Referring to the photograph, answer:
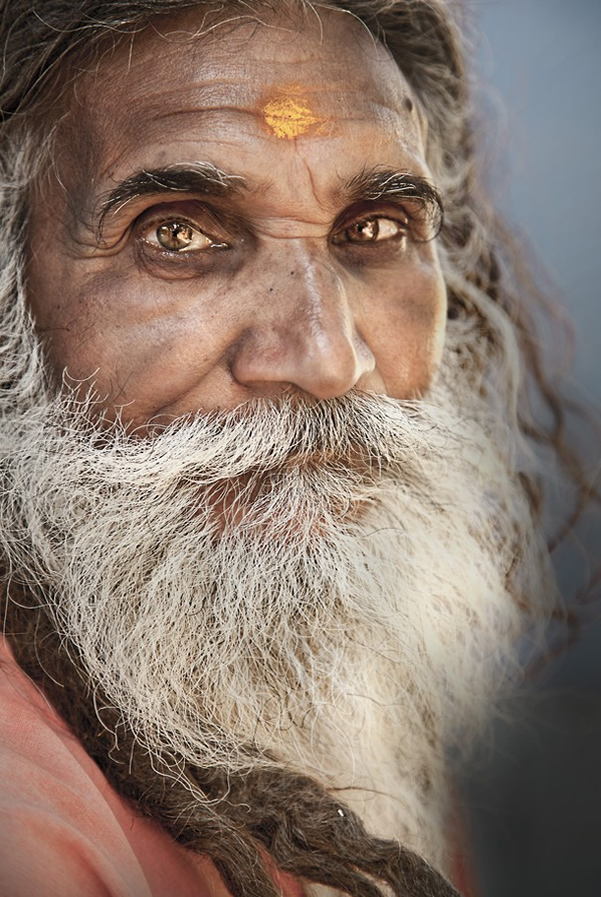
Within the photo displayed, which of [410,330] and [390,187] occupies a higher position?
Result: [390,187]

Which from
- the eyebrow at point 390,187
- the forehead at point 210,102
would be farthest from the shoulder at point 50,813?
the eyebrow at point 390,187

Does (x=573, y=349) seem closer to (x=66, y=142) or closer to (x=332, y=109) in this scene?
(x=332, y=109)

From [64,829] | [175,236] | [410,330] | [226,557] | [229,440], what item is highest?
[175,236]

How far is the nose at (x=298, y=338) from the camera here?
1350mm

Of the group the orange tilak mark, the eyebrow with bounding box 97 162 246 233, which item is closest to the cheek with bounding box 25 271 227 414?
the eyebrow with bounding box 97 162 246 233

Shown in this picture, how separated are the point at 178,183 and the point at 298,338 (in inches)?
Result: 10.7

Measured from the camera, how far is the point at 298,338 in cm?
135

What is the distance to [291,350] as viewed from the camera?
1.35m

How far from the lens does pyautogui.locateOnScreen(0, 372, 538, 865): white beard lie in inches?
53.6

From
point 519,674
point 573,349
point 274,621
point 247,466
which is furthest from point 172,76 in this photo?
point 519,674

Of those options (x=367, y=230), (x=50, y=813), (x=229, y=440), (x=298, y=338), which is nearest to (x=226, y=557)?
(x=229, y=440)

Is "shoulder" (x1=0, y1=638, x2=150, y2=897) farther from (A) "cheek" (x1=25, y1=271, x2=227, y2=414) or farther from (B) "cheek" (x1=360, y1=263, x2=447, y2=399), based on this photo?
(B) "cheek" (x1=360, y1=263, x2=447, y2=399)

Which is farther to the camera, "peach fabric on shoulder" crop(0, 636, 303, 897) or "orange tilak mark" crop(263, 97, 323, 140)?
"orange tilak mark" crop(263, 97, 323, 140)

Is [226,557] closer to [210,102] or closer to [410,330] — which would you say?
[410,330]
